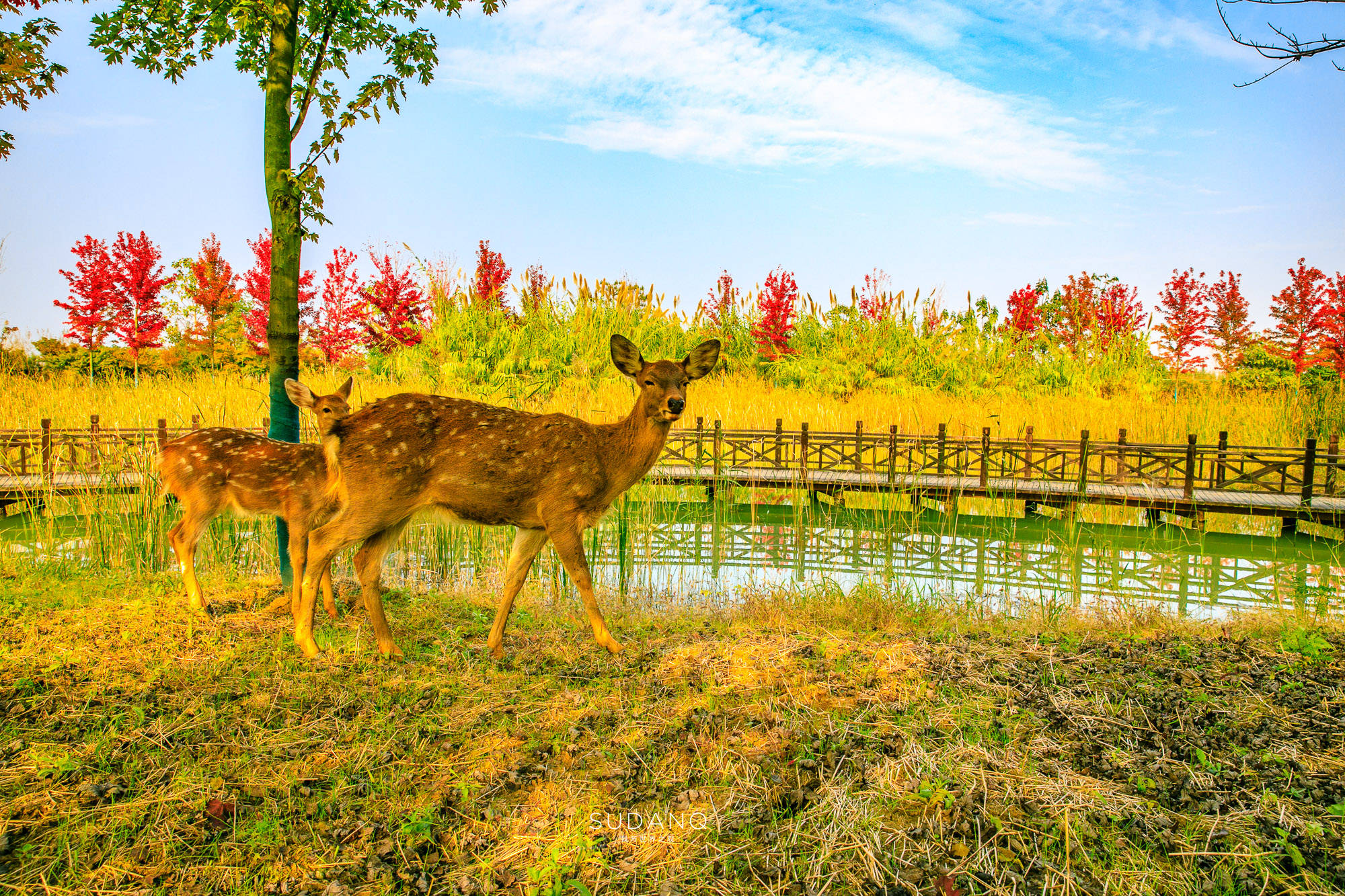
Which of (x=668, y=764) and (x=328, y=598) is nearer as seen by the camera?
(x=668, y=764)

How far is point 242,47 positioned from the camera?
5.99 meters

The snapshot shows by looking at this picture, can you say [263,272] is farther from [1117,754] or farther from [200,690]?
[1117,754]

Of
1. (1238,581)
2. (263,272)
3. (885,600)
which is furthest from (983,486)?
(263,272)

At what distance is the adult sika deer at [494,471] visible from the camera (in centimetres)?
407

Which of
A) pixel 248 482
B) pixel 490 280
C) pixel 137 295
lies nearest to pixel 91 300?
pixel 137 295

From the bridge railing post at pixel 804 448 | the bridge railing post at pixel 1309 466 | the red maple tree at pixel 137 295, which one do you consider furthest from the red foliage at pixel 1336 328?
the red maple tree at pixel 137 295

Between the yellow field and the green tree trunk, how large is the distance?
8862 millimetres

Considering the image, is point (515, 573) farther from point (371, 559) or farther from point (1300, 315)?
point (1300, 315)

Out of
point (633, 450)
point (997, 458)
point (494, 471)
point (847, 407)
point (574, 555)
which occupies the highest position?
point (847, 407)

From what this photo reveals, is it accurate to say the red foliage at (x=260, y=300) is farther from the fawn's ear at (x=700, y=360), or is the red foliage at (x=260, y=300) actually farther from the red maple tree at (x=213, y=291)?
the fawn's ear at (x=700, y=360)

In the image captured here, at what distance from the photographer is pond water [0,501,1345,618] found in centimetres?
721

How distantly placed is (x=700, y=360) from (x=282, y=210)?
3.26 meters

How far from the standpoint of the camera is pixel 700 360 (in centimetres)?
460

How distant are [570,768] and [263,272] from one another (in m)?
29.1
